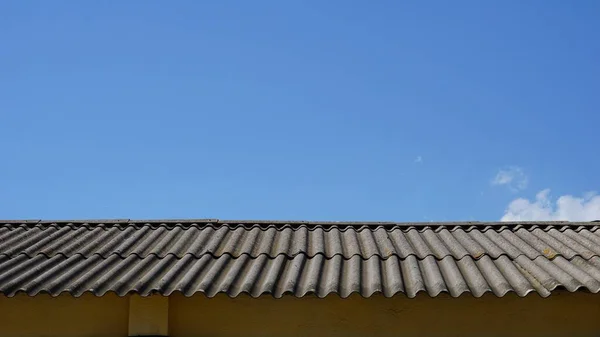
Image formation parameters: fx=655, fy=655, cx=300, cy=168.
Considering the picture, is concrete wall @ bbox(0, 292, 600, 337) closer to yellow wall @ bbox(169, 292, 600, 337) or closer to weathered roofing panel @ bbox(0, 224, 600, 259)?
yellow wall @ bbox(169, 292, 600, 337)

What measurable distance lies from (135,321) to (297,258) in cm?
142

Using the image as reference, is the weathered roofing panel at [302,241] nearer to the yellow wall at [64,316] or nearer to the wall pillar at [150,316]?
the yellow wall at [64,316]

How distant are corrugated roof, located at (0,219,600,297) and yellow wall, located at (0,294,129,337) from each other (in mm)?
265

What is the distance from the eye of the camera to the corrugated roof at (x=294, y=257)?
4.89 meters

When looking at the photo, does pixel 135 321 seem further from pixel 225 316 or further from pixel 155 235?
pixel 155 235

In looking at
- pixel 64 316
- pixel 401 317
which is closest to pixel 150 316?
pixel 64 316

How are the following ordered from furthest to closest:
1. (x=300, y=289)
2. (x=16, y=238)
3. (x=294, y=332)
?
(x=16, y=238)
(x=294, y=332)
(x=300, y=289)

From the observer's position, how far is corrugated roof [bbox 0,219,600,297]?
489 centimetres

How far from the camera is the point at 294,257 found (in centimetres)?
568

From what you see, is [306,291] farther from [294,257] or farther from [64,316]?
[64,316]

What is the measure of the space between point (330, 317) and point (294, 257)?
700mm

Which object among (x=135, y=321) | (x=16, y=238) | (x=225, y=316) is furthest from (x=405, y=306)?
(x=16, y=238)

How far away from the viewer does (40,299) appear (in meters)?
5.44

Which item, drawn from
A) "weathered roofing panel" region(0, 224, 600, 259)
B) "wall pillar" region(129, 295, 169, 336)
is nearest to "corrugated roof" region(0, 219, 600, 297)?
"weathered roofing panel" region(0, 224, 600, 259)
